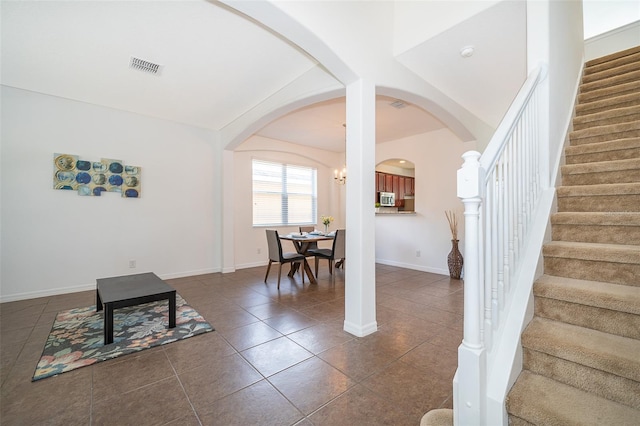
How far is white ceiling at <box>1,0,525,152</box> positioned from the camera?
2.47 m

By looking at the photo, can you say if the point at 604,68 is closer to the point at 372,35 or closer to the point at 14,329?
the point at 372,35

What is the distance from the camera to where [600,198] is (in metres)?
1.92

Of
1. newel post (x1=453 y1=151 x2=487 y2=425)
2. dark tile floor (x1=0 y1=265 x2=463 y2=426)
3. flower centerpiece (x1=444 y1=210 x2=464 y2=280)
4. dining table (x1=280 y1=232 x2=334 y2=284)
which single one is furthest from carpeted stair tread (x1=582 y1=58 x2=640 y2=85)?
dining table (x1=280 y1=232 x2=334 y2=284)

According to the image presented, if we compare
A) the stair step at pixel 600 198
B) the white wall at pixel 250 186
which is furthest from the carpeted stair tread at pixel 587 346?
the white wall at pixel 250 186

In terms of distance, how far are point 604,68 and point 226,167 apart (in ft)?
18.6

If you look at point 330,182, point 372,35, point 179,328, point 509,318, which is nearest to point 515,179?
point 509,318

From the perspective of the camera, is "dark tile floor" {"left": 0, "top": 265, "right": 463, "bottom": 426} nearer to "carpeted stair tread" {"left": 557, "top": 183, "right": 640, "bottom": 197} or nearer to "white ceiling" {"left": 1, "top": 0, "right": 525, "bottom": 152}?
"carpeted stair tread" {"left": 557, "top": 183, "right": 640, "bottom": 197}

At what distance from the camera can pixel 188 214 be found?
16.2 ft

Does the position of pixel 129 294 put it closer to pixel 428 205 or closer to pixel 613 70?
pixel 428 205

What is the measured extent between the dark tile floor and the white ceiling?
9.24 feet

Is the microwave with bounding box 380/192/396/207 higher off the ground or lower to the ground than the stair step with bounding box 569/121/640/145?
lower

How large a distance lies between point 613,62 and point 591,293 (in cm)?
367

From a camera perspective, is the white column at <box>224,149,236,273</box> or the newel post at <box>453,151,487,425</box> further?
the white column at <box>224,149,236,273</box>

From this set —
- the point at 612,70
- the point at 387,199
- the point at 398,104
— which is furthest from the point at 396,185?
the point at 612,70
